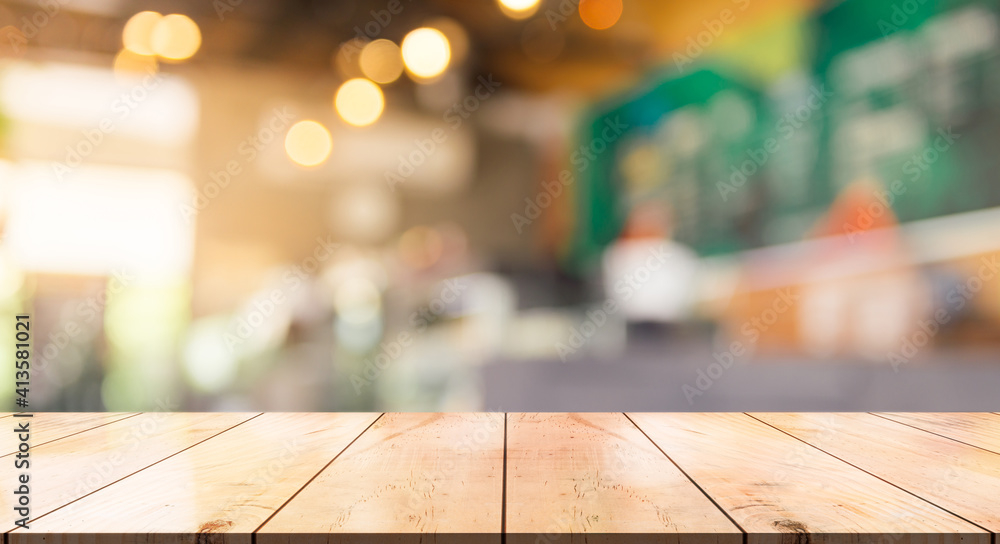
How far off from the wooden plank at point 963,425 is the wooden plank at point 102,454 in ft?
3.08

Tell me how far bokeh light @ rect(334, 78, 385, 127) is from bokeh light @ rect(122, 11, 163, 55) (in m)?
1.40

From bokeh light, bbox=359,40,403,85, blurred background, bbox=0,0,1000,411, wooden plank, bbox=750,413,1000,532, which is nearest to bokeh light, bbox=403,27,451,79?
blurred background, bbox=0,0,1000,411

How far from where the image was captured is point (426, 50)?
2.59 m

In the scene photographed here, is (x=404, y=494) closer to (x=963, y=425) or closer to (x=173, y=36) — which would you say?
(x=963, y=425)

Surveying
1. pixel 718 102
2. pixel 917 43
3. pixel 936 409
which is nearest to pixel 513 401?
pixel 936 409

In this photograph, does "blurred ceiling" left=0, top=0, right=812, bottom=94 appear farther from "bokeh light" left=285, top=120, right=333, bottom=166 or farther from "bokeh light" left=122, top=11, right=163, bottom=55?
"bokeh light" left=285, top=120, right=333, bottom=166

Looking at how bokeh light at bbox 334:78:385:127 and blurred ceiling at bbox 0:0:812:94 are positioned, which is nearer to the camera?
bokeh light at bbox 334:78:385:127

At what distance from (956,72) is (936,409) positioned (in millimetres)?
1702

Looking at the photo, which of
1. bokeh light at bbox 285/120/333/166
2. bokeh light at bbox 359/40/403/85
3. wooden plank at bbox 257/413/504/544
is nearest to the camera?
wooden plank at bbox 257/413/504/544

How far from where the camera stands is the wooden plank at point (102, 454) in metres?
0.60

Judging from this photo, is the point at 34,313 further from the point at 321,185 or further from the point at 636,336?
the point at 636,336

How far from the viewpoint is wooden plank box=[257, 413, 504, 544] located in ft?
1.64

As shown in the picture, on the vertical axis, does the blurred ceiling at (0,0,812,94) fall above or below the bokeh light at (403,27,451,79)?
above

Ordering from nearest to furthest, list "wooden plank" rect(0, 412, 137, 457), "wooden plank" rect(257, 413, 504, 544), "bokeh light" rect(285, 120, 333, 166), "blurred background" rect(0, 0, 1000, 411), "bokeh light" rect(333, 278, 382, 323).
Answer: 1. "wooden plank" rect(257, 413, 504, 544)
2. "wooden plank" rect(0, 412, 137, 457)
3. "blurred background" rect(0, 0, 1000, 411)
4. "bokeh light" rect(285, 120, 333, 166)
5. "bokeh light" rect(333, 278, 382, 323)
